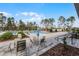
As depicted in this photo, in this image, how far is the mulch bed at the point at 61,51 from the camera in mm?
1515

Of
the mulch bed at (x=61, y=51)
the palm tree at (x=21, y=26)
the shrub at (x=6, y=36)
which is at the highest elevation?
the palm tree at (x=21, y=26)

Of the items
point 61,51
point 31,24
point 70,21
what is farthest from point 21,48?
point 70,21

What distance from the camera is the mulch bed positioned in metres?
1.51

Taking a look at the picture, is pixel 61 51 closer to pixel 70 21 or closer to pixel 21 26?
pixel 70 21

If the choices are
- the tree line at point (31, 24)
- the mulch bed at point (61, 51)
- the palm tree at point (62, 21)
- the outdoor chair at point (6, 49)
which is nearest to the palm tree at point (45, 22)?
the tree line at point (31, 24)

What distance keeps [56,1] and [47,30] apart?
0.29 meters

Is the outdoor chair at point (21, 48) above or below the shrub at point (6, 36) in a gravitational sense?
below

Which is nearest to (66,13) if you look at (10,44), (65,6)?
(65,6)

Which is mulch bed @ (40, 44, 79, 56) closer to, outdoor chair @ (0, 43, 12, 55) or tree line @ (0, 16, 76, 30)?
tree line @ (0, 16, 76, 30)

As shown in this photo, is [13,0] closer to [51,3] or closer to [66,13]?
[51,3]

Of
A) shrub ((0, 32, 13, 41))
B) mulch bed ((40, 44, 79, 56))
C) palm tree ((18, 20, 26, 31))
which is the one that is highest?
palm tree ((18, 20, 26, 31))

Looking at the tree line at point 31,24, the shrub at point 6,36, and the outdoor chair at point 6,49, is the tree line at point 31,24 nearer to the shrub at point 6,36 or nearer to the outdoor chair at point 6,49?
the shrub at point 6,36

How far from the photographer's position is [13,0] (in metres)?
1.53

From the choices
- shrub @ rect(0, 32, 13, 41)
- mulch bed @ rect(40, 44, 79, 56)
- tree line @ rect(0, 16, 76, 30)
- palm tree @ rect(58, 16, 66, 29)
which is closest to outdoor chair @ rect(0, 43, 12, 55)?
shrub @ rect(0, 32, 13, 41)
